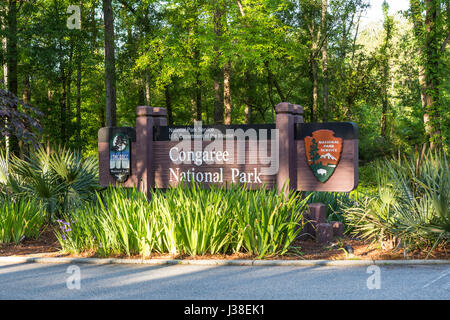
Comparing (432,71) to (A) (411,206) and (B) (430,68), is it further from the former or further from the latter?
(A) (411,206)

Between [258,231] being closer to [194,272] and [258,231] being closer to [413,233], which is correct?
[194,272]

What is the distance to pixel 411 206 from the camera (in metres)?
8.14

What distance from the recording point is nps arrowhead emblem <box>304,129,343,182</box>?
906cm

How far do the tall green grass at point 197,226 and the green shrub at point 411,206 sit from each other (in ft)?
4.74

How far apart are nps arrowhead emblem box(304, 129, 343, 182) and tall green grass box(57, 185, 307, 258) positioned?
45.4 inches

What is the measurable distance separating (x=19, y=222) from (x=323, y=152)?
5.67 metres

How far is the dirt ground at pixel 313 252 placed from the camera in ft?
25.3

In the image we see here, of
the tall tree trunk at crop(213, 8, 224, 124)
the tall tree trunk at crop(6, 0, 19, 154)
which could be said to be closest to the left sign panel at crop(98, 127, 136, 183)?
the tall tree trunk at crop(6, 0, 19, 154)

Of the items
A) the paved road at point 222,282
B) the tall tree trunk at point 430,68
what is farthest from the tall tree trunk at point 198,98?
the paved road at point 222,282

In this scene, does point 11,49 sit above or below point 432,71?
above

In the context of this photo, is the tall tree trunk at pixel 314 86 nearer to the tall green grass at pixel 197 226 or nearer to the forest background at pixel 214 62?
the forest background at pixel 214 62

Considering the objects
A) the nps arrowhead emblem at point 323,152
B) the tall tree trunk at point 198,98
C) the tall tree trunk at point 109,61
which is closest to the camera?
the nps arrowhead emblem at point 323,152

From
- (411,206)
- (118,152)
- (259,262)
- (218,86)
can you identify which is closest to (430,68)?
(218,86)
